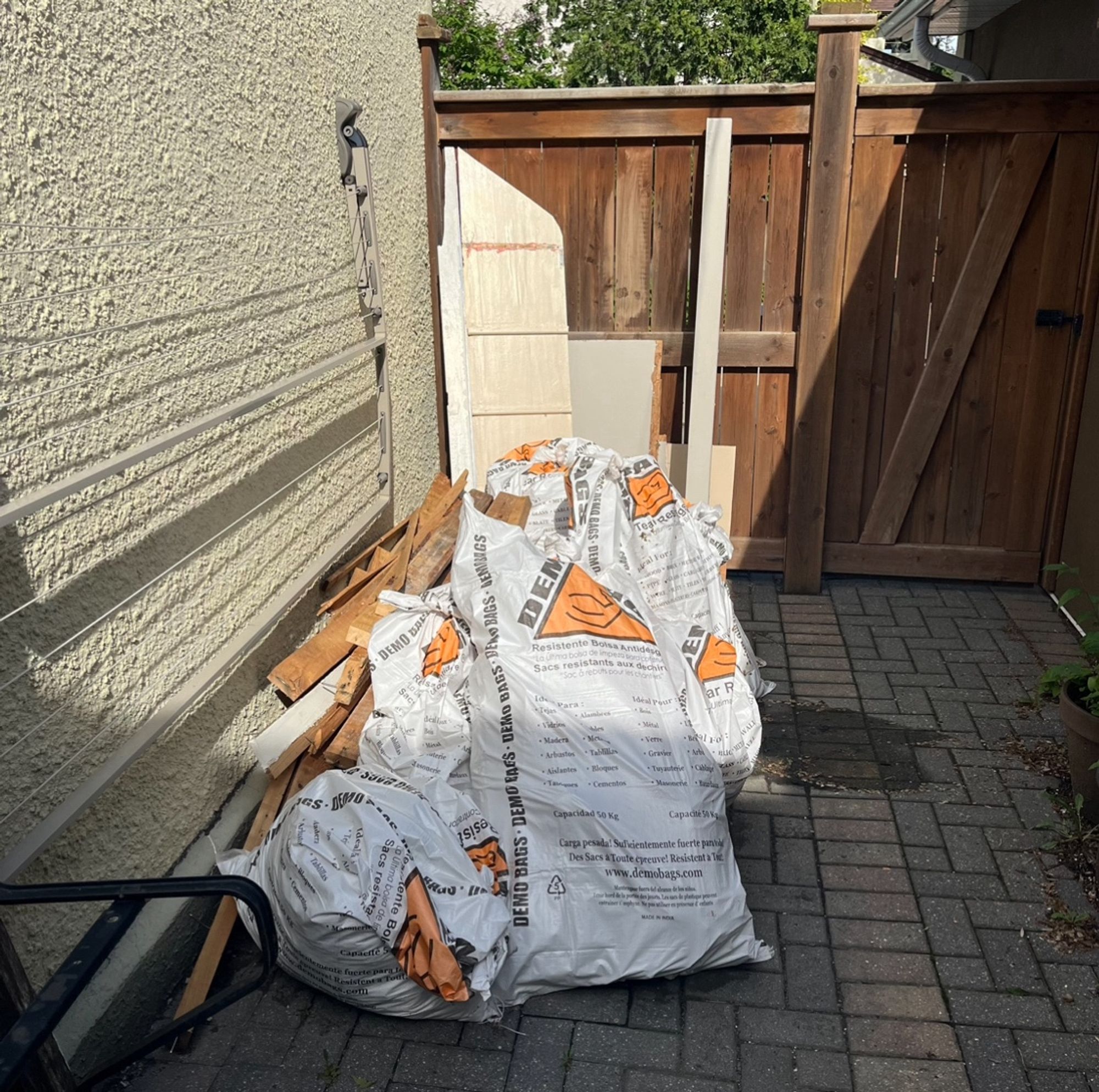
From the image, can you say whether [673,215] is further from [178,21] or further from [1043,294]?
[178,21]

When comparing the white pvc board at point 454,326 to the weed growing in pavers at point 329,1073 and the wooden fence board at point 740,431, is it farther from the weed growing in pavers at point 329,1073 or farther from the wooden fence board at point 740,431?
the weed growing in pavers at point 329,1073

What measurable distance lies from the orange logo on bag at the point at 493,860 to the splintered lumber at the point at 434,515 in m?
1.57

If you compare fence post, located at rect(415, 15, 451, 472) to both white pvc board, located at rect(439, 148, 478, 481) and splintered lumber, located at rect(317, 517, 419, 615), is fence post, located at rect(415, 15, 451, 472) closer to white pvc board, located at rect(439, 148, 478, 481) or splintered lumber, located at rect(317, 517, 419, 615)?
white pvc board, located at rect(439, 148, 478, 481)

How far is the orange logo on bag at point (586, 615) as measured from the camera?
3.03m

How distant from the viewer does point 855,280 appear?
16.2 feet

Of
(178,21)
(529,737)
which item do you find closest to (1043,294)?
(529,737)

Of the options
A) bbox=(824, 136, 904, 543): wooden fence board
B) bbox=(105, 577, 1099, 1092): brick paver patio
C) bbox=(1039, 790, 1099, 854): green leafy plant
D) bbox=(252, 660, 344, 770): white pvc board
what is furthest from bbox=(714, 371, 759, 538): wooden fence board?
bbox=(252, 660, 344, 770): white pvc board

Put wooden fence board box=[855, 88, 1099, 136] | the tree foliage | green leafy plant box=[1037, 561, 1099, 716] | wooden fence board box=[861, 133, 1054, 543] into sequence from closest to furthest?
green leafy plant box=[1037, 561, 1099, 716], wooden fence board box=[855, 88, 1099, 136], wooden fence board box=[861, 133, 1054, 543], the tree foliage

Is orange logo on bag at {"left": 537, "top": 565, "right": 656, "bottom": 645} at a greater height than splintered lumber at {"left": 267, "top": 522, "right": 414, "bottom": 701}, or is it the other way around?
orange logo on bag at {"left": 537, "top": 565, "right": 656, "bottom": 645}

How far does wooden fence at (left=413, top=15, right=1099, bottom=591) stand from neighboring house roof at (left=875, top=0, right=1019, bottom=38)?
113 inches

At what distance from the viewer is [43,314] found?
2.25 metres

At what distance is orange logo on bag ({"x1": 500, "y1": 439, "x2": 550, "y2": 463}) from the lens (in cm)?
462

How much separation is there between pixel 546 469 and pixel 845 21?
2440 millimetres

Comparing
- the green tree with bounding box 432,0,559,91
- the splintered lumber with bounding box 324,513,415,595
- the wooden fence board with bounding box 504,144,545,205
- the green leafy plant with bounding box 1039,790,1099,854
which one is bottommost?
the green leafy plant with bounding box 1039,790,1099,854
